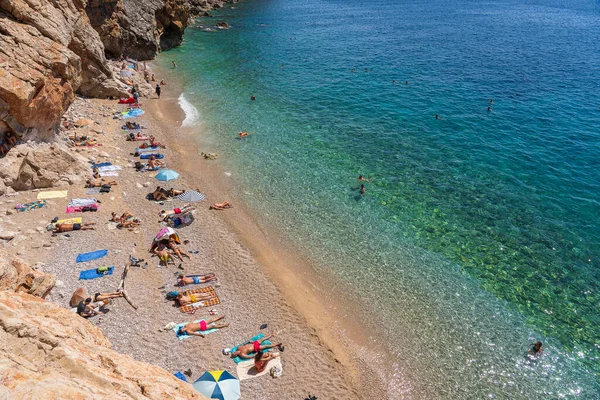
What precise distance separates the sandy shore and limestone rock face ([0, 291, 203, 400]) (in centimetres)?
691

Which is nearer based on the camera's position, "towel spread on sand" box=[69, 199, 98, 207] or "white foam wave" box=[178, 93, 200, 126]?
"towel spread on sand" box=[69, 199, 98, 207]

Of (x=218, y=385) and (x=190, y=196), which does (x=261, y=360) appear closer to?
(x=218, y=385)

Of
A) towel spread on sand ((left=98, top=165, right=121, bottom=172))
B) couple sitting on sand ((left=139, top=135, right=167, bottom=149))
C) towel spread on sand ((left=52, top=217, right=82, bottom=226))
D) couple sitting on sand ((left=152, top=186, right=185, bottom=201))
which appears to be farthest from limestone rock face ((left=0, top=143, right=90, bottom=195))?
couple sitting on sand ((left=139, top=135, right=167, bottom=149))

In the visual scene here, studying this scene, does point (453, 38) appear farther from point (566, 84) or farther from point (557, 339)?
point (557, 339)

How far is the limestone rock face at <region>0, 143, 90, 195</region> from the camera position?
840 inches

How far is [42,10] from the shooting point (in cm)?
2422

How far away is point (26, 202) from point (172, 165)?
1000cm

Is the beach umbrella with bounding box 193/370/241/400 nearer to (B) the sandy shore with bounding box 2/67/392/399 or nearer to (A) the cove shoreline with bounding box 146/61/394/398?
(B) the sandy shore with bounding box 2/67/392/399

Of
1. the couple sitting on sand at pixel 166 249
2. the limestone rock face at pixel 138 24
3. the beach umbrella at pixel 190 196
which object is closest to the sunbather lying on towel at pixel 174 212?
the beach umbrella at pixel 190 196

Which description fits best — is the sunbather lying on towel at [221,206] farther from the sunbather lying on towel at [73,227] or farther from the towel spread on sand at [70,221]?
the towel spread on sand at [70,221]

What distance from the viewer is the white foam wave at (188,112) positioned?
36.5 metres

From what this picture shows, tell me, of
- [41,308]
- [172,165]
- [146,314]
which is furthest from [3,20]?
[41,308]

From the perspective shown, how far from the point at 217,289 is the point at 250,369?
468 cm

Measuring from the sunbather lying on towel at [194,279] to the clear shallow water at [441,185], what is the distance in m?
5.67
